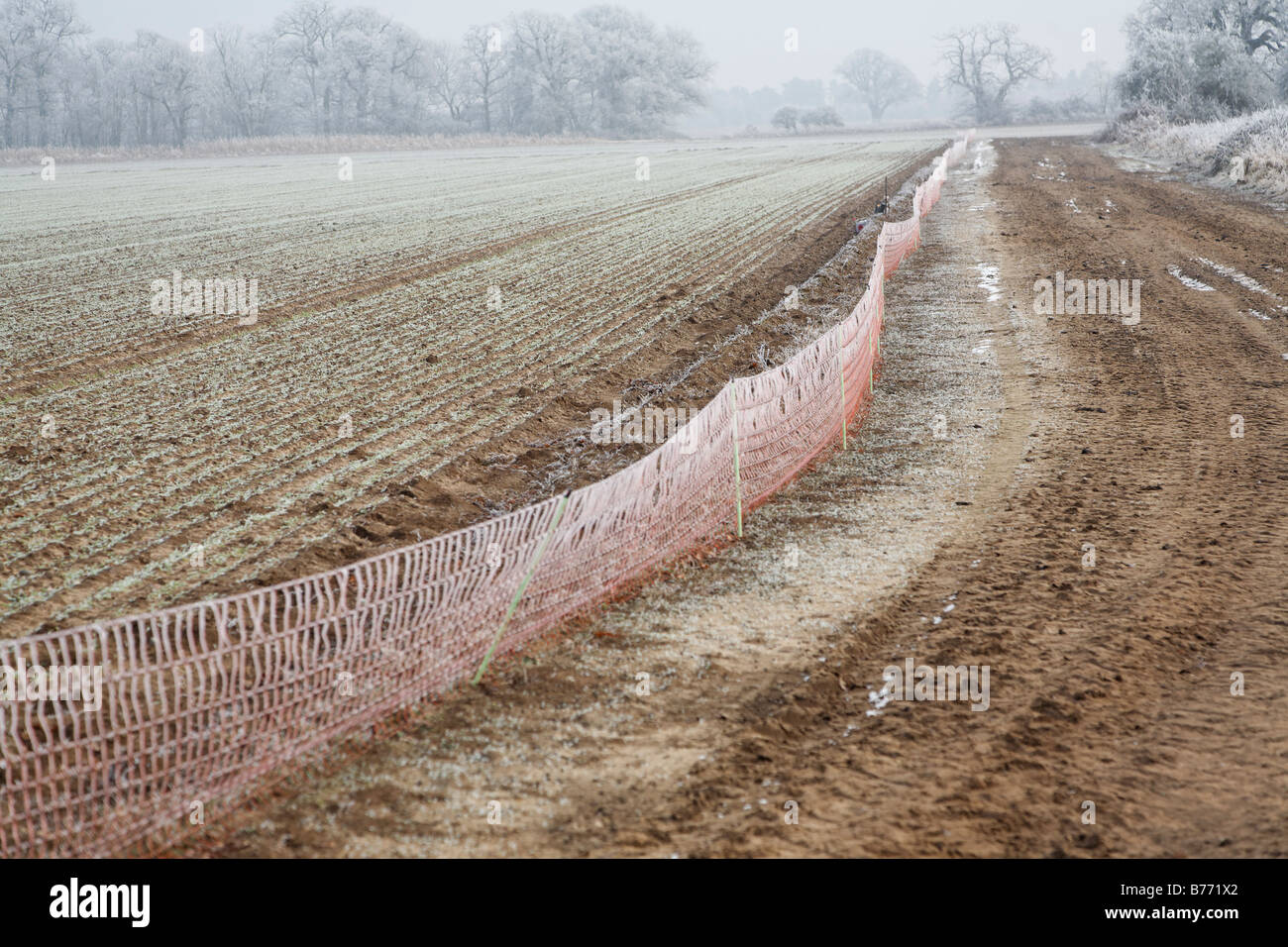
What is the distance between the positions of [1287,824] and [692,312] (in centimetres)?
1250

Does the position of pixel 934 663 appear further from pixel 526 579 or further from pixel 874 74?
pixel 874 74

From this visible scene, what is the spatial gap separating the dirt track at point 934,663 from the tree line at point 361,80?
337ft

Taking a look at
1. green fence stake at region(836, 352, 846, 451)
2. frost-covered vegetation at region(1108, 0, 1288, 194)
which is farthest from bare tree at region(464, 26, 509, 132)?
green fence stake at region(836, 352, 846, 451)

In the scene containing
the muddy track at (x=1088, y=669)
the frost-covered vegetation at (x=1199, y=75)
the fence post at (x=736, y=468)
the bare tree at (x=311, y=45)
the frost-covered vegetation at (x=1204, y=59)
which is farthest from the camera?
the bare tree at (x=311, y=45)

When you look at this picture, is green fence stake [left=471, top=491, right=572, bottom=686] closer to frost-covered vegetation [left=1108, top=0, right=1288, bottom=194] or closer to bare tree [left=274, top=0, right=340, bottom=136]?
frost-covered vegetation [left=1108, top=0, right=1288, bottom=194]

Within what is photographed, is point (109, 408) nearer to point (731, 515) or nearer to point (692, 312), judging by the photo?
point (731, 515)

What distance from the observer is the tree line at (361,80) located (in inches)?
3787

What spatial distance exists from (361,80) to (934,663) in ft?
386

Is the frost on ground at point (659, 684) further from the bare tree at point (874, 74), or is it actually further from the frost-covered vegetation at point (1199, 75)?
the bare tree at point (874, 74)

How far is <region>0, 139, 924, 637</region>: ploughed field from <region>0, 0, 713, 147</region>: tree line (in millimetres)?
75825

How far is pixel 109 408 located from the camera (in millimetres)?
11414

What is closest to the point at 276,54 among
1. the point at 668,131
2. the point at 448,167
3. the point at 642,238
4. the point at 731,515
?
the point at 668,131

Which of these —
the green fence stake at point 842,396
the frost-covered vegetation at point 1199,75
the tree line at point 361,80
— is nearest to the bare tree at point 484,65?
the tree line at point 361,80

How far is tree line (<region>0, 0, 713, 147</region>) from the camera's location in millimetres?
96188
